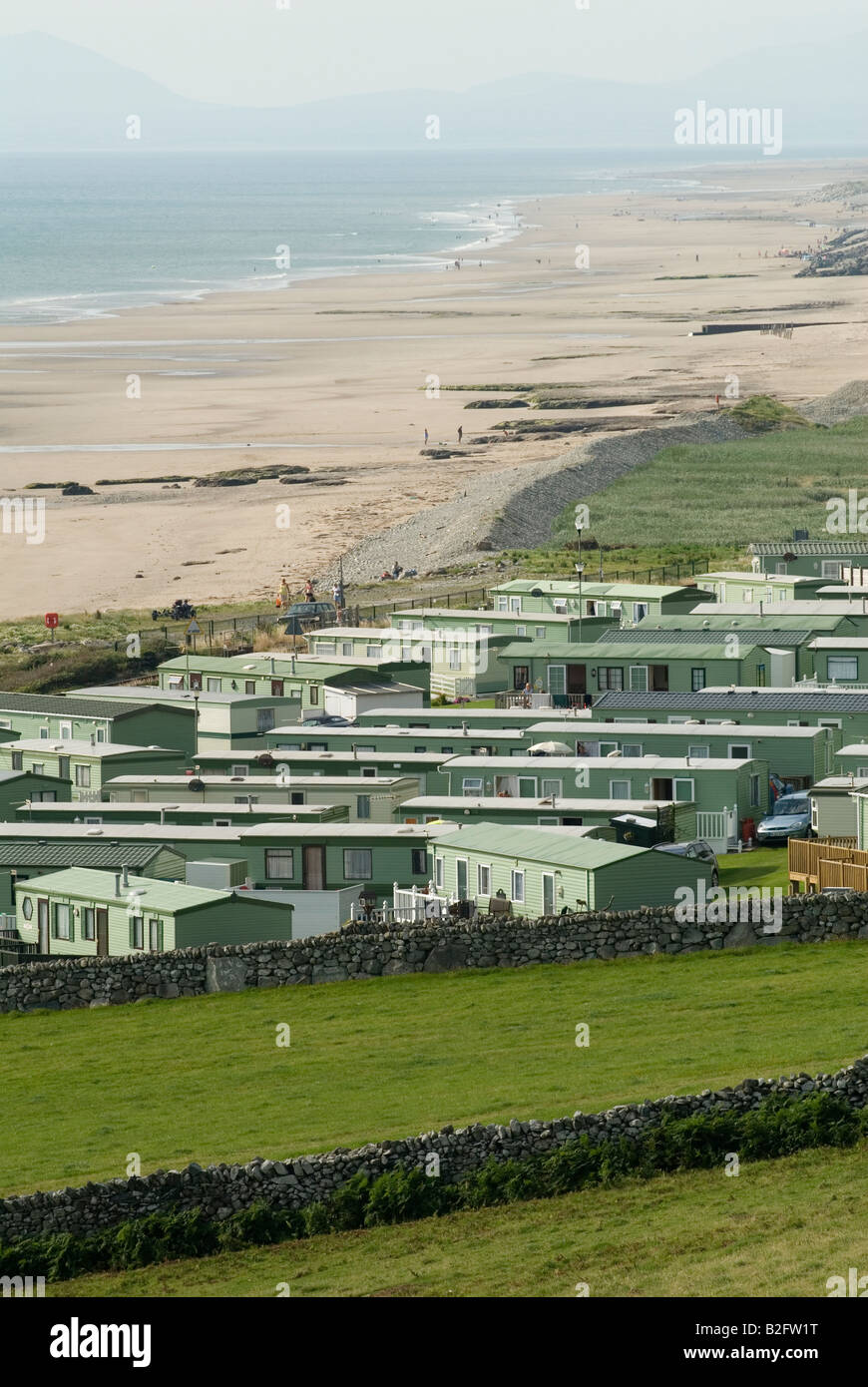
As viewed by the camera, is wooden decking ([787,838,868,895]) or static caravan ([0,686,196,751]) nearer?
wooden decking ([787,838,868,895])

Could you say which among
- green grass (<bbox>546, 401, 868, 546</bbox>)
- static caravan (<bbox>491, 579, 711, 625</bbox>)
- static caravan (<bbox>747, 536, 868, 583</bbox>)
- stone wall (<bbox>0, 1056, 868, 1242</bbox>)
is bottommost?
stone wall (<bbox>0, 1056, 868, 1242</bbox>)

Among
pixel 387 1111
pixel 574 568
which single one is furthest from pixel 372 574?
pixel 387 1111

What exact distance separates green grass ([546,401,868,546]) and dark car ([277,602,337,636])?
16.4 metres

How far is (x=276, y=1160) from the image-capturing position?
26.1 metres

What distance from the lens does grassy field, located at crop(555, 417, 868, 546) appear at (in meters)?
105

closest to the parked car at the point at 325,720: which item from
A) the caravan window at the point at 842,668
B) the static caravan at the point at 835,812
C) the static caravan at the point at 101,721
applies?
the static caravan at the point at 101,721

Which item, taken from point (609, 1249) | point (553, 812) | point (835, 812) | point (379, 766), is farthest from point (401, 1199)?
point (379, 766)

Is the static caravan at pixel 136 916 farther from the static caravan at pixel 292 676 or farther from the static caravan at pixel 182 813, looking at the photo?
the static caravan at pixel 292 676

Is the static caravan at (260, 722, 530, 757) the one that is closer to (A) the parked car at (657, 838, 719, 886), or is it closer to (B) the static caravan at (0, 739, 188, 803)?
(B) the static caravan at (0, 739, 188, 803)

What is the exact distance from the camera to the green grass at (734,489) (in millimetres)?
104625

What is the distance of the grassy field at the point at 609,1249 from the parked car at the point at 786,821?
21.1m

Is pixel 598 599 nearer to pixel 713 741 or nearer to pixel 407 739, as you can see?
pixel 407 739

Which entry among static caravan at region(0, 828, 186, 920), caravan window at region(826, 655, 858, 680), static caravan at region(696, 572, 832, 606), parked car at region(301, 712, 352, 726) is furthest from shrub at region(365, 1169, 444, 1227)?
static caravan at region(696, 572, 832, 606)

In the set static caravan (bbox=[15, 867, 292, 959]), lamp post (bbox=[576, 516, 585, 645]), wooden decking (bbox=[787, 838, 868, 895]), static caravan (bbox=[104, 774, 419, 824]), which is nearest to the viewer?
static caravan (bbox=[15, 867, 292, 959])
